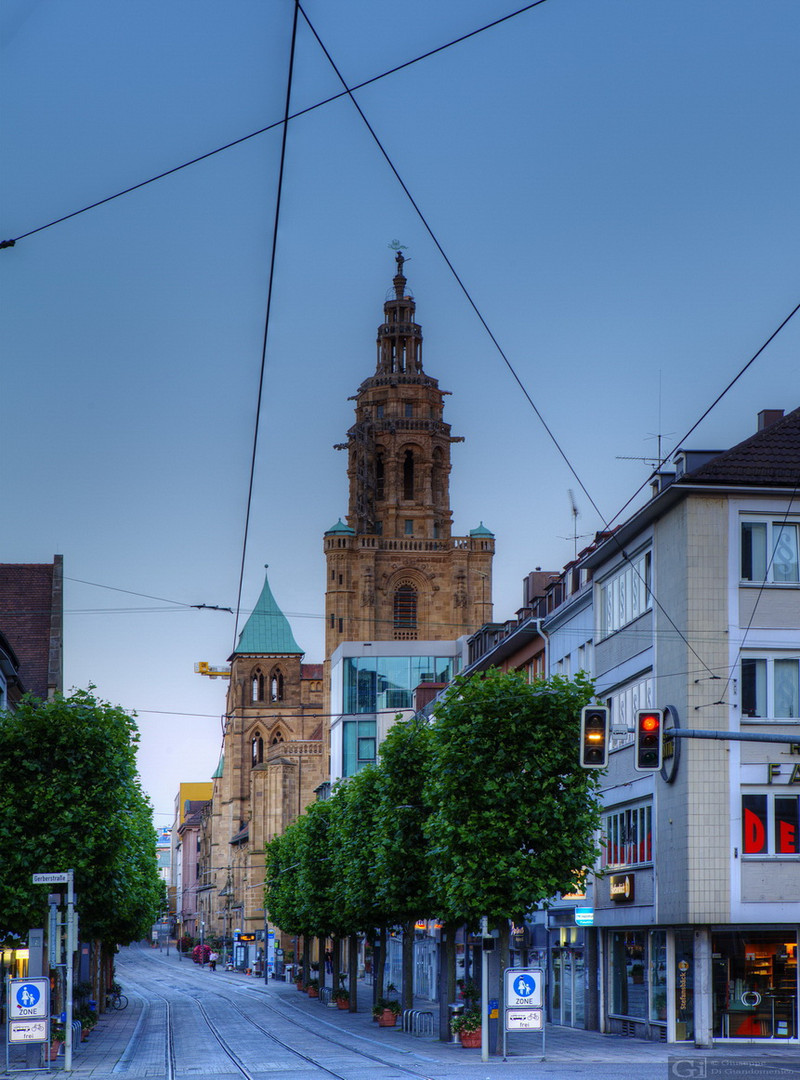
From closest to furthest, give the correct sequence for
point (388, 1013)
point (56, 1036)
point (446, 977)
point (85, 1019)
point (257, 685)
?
point (56, 1036), point (446, 977), point (85, 1019), point (388, 1013), point (257, 685)

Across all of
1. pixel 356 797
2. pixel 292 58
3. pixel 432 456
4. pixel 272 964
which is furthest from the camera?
pixel 432 456

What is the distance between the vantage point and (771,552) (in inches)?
1531

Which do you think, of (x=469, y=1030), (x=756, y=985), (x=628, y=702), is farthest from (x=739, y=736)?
(x=628, y=702)

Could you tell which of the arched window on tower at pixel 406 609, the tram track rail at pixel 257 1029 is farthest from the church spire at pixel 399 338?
the tram track rail at pixel 257 1029

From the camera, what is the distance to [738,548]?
127 ft

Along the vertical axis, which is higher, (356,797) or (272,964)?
(356,797)

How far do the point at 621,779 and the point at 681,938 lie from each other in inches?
261

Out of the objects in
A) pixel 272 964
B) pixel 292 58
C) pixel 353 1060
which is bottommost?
pixel 272 964

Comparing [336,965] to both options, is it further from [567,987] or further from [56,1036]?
[56,1036]

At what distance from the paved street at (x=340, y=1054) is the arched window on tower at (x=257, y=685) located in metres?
127

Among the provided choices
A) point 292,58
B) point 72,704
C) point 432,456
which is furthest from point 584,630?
point 432,456

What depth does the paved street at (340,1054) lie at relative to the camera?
31.4 m

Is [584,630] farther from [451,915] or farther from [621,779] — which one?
[451,915]

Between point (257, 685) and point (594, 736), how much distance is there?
171 meters
